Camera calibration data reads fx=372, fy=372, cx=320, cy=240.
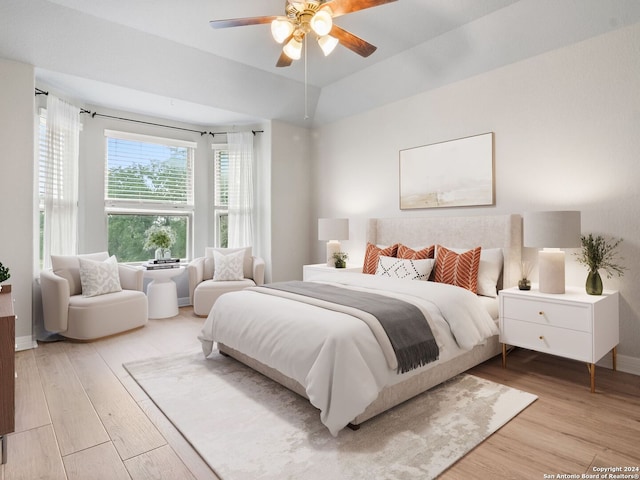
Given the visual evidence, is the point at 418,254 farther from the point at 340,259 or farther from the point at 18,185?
the point at 18,185

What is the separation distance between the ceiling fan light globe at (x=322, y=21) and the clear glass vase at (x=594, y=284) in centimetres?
264

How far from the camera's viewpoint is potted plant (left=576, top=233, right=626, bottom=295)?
2830 millimetres

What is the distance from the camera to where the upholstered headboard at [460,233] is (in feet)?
11.3

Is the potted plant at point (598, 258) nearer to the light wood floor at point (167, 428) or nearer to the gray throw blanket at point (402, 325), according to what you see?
the light wood floor at point (167, 428)

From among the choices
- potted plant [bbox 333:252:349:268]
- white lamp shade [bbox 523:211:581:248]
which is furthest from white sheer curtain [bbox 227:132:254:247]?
white lamp shade [bbox 523:211:581:248]

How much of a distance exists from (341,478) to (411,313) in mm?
1108

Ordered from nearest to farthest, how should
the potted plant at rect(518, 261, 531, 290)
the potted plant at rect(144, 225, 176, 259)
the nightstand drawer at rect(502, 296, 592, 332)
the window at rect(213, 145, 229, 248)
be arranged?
1. the nightstand drawer at rect(502, 296, 592, 332)
2. the potted plant at rect(518, 261, 531, 290)
3. the potted plant at rect(144, 225, 176, 259)
4. the window at rect(213, 145, 229, 248)

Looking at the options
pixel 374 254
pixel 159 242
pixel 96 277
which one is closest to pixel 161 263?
pixel 159 242

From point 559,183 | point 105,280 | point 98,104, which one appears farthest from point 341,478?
point 98,104

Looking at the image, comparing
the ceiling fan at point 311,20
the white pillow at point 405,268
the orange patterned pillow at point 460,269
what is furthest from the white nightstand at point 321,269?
the ceiling fan at point 311,20

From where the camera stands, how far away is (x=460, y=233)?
12.7 ft

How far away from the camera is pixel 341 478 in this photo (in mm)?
1707

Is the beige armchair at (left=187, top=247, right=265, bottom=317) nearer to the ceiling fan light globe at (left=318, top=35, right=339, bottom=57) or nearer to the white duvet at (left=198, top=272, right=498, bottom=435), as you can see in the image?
the white duvet at (left=198, top=272, right=498, bottom=435)

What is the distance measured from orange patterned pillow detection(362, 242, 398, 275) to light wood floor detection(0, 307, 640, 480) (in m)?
1.47
